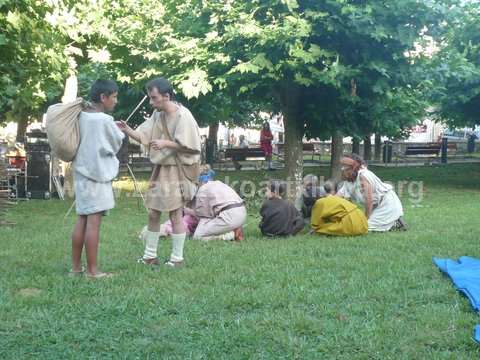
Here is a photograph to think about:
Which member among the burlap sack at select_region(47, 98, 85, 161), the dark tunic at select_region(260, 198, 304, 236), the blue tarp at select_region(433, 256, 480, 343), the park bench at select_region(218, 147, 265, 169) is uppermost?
the burlap sack at select_region(47, 98, 85, 161)

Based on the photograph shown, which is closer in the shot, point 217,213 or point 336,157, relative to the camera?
point 217,213

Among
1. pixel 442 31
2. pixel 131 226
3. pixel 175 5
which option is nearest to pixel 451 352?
pixel 131 226

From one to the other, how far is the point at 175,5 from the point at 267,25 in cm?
271

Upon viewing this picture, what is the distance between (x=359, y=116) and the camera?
13469 mm

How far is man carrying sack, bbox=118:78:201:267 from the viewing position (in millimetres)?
6098

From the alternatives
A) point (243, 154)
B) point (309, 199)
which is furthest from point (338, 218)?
point (243, 154)

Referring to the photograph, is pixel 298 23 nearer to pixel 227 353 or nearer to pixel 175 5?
pixel 175 5

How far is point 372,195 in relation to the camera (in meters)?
9.29

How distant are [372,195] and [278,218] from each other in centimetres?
155

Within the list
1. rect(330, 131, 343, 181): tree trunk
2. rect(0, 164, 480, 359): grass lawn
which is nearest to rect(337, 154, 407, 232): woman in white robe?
rect(0, 164, 480, 359): grass lawn

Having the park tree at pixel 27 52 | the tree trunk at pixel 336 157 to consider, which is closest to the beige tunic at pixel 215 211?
the park tree at pixel 27 52

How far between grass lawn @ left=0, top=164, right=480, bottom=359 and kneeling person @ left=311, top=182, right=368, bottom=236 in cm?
31

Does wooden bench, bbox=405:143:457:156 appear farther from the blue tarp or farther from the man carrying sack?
the man carrying sack

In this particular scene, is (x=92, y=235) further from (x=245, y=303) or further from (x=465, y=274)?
(x=465, y=274)
